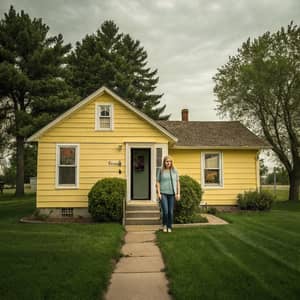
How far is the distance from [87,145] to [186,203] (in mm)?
4612

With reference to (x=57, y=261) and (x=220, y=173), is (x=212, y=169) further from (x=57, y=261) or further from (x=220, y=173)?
(x=57, y=261)

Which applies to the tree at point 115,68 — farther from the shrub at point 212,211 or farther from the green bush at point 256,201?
the green bush at point 256,201

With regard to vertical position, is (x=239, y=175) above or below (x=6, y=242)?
above

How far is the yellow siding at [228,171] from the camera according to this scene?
42.4ft

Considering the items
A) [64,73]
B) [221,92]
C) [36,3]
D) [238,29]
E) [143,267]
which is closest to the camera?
[143,267]

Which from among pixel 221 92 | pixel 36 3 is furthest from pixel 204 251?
pixel 221 92

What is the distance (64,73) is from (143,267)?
21.2 meters

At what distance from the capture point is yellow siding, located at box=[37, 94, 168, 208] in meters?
11.3

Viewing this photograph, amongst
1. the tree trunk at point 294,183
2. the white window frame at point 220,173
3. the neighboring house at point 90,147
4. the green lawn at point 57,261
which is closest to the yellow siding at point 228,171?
the white window frame at point 220,173

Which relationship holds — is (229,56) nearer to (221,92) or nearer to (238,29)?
(221,92)

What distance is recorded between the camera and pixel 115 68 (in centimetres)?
3034

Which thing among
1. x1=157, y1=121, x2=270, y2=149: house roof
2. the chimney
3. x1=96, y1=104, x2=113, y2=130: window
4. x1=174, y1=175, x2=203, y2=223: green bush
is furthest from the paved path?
the chimney

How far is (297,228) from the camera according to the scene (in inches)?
332

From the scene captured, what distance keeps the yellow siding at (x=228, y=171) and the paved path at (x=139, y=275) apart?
6246 millimetres
